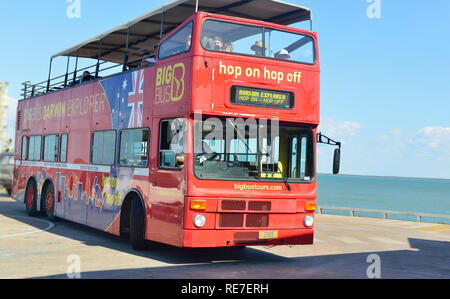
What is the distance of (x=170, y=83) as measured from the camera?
10867mm

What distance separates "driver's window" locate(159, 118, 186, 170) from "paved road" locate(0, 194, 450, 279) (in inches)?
70.7

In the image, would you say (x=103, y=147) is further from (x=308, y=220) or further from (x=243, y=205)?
(x=308, y=220)

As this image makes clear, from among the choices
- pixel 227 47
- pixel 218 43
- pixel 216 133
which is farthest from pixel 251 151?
pixel 218 43

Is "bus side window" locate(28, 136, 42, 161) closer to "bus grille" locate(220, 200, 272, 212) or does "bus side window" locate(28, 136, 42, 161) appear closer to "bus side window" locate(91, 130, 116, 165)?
"bus side window" locate(91, 130, 116, 165)

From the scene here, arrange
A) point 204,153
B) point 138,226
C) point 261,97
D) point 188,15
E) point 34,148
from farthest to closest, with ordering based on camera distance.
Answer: point 34,148
point 188,15
point 138,226
point 261,97
point 204,153

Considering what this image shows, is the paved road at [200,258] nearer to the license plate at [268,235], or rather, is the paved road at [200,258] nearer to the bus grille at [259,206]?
the license plate at [268,235]

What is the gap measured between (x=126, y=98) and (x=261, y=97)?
11.7 feet

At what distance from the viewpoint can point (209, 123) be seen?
10.2 m

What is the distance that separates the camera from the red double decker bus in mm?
10102

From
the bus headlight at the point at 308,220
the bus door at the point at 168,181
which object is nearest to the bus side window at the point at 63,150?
the bus door at the point at 168,181

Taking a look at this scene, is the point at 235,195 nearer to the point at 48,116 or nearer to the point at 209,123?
the point at 209,123

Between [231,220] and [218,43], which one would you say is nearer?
[231,220]

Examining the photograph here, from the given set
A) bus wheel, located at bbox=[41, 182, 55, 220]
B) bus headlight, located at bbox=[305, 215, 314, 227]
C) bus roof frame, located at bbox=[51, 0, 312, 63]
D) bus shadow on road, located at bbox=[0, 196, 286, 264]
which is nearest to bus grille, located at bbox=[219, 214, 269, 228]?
bus headlight, located at bbox=[305, 215, 314, 227]

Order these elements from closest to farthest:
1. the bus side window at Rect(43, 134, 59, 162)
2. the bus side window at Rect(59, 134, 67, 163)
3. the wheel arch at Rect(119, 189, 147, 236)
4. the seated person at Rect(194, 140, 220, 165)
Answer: the seated person at Rect(194, 140, 220, 165) < the wheel arch at Rect(119, 189, 147, 236) < the bus side window at Rect(59, 134, 67, 163) < the bus side window at Rect(43, 134, 59, 162)
